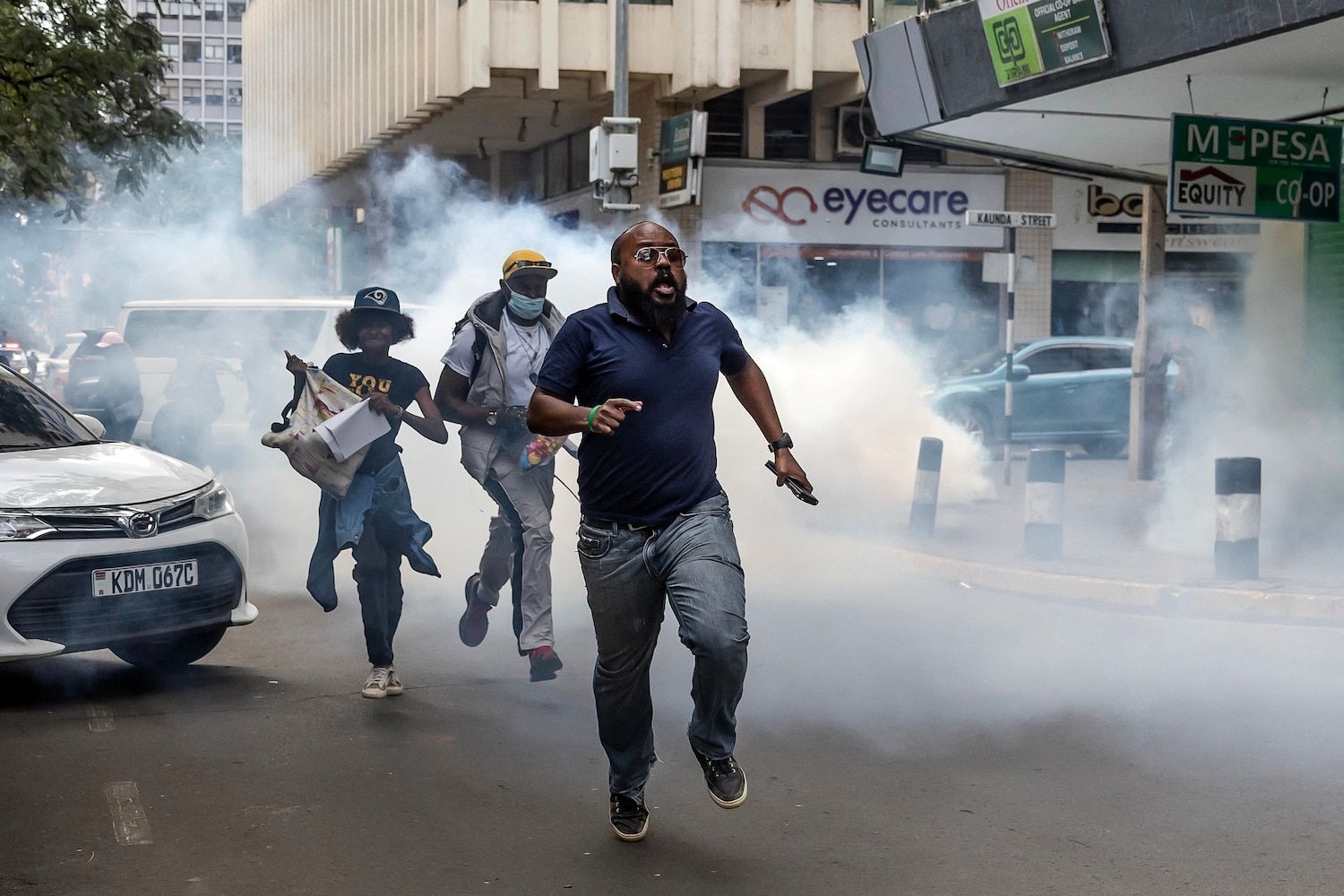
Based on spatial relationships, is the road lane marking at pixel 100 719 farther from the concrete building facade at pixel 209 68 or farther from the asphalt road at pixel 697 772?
the concrete building facade at pixel 209 68

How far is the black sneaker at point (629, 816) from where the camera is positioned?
4.56 meters

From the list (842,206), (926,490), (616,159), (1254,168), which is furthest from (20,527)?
(842,206)

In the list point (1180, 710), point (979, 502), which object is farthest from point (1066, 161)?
point (1180, 710)

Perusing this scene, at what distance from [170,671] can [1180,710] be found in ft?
13.6

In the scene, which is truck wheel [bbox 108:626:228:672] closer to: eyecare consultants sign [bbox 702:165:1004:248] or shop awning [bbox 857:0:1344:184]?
shop awning [bbox 857:0:1344:184]

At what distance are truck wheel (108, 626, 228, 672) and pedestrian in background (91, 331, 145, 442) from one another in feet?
24.2

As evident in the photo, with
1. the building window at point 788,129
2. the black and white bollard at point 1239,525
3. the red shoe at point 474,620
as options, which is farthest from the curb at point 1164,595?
the building window at point 788,129

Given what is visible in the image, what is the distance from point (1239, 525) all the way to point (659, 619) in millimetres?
5778

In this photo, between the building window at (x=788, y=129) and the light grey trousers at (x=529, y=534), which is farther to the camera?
the building window at (x=788, y=129)

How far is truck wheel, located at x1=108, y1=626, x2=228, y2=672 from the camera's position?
6.86 m

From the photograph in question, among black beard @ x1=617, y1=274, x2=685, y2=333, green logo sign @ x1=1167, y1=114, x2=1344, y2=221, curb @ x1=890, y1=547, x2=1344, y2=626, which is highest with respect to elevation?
green logo sign @ x1=1167, y1=114, x2=1344, y2=221

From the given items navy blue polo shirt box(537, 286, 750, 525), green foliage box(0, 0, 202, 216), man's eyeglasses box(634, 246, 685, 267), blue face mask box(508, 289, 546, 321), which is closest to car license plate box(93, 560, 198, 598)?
blue face mask box(508, 289, 546, 321)

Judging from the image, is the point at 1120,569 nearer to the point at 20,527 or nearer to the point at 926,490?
the point at 926,490

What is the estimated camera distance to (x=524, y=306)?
6750 millimetres
